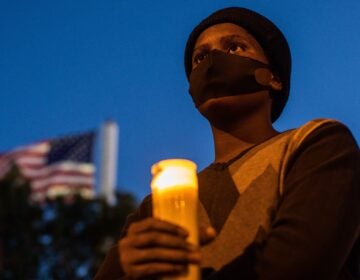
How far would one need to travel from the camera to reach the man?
79.5 inches

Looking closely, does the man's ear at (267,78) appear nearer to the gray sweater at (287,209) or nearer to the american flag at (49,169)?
the gray sweater at (287,209)

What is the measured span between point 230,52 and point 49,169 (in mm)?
23756

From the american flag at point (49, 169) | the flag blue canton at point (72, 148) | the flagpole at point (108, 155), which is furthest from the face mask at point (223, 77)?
the flagpole at point (108, 155)

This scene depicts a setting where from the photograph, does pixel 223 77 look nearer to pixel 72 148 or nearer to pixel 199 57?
pixel 199 57

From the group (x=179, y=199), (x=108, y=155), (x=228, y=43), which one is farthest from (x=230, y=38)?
(x=108, y=155)

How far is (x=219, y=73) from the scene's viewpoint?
2.82 meters

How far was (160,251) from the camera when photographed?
71.9 inches

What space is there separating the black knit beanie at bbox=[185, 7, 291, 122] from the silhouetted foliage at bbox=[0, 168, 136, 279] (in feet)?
81.5

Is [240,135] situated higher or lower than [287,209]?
higher

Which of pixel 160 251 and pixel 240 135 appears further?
pixel 240 135

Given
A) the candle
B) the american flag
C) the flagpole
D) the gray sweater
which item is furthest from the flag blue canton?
the candle

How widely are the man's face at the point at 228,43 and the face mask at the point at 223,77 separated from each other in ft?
0.30

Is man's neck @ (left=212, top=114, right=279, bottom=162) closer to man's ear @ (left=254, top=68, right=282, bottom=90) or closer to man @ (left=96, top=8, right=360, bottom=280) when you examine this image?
man @ (left=96, top=8, right=360, bottom=280)

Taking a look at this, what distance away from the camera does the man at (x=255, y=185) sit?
202 cm
